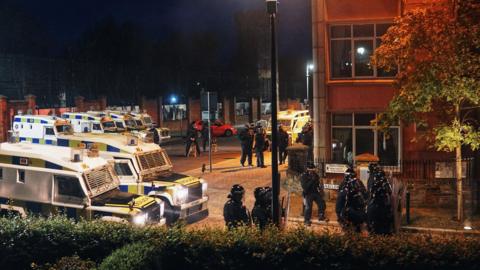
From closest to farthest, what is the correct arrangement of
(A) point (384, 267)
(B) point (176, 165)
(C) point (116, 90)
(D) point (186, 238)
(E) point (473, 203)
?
(A) point (384, 267) → (D) point (186, 238) → (E) point (473, 203) → (B) point (176, 165) → (C) point (116, 90)

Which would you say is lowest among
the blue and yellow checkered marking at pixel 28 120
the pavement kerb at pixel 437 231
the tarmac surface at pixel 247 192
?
the pavement kerb at pixel 437 231

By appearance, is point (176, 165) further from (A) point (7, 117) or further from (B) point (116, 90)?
(B) point (116, 90)

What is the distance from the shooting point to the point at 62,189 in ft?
39.4

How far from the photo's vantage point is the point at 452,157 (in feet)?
54.9

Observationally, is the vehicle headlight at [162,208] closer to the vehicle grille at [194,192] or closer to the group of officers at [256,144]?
the vehicle grille at [194,192]

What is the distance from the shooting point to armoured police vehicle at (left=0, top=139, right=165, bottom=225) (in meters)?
11.8

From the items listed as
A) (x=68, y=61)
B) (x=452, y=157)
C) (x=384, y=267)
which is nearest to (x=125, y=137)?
(x=452, y=157)

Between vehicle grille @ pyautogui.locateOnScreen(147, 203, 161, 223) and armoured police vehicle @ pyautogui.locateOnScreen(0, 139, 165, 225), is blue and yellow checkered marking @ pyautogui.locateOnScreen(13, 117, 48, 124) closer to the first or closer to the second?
armoured police vehicle @ pyautogui.locateOnScreen(0, 139, 165, 225)

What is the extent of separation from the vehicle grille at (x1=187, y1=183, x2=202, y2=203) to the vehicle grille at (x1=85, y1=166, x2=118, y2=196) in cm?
199

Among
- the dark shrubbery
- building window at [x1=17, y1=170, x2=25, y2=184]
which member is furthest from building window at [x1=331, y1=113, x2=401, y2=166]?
the dark shrubbery

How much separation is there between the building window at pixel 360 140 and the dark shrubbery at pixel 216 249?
9947mm

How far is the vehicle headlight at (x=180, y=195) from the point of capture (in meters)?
13.9

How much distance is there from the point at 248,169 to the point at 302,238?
1585 centimetres

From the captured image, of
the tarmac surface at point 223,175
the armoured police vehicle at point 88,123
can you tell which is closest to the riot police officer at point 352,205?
the tarmac surface at point 223,175
